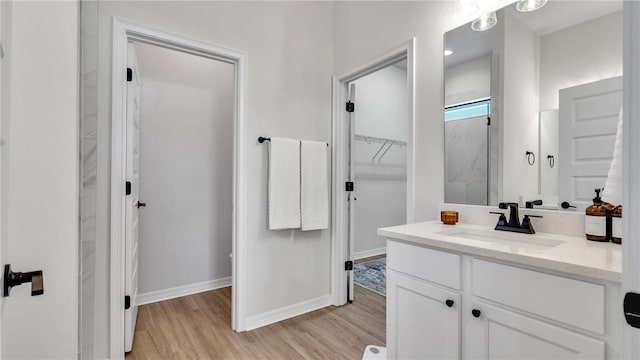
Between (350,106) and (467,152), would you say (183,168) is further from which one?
(467,152)

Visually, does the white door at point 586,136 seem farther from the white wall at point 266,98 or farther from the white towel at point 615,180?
the white wall at point 266,98

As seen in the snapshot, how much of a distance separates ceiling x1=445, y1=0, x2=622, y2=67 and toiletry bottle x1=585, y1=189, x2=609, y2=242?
82 cm

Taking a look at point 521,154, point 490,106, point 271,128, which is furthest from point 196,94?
point 521,154

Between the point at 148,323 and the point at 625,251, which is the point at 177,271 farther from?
the point at 625,251

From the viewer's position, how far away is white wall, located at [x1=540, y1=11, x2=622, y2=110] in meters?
1.27

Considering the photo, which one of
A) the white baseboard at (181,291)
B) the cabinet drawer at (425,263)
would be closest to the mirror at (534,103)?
the cabinet drawer at (425,263)

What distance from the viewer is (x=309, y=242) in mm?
2572

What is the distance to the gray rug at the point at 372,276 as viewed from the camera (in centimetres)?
307

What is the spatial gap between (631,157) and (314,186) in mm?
2069
